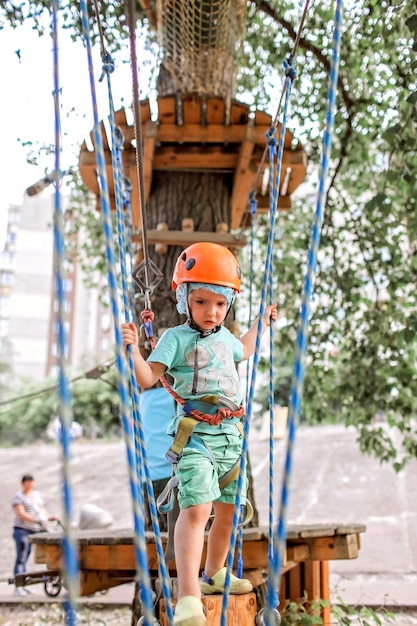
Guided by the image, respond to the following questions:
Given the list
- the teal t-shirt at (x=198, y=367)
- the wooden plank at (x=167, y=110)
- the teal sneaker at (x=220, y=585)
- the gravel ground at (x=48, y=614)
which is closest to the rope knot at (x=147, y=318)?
the teal t-shirt at (x=198, y=367)

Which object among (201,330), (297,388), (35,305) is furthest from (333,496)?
(35,305)

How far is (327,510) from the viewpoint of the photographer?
37.8 ft

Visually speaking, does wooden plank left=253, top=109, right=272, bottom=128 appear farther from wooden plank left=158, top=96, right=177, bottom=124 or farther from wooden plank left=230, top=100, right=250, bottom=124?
wooden plank left=158, top=96, right=177, bottom=124

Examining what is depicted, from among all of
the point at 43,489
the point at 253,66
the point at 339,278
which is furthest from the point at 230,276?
the point at 43,489

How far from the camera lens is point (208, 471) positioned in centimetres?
188

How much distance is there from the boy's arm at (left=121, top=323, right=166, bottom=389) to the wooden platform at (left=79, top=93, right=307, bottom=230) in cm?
160

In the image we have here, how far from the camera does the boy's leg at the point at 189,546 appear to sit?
175 cm

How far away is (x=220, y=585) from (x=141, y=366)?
69cm

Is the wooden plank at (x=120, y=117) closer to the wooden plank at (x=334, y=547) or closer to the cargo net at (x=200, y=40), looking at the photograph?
the cargo net at (x=200, y=40)

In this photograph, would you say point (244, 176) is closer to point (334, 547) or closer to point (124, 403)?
point (334, 547)

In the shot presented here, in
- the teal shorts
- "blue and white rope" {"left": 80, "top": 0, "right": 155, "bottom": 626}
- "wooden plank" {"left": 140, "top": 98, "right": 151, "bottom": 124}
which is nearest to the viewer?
"blue and white rope" {"left": 80, "top": 0, "right": 155, "bottom": 626}

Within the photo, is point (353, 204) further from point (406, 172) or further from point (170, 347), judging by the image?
point (170, 347)

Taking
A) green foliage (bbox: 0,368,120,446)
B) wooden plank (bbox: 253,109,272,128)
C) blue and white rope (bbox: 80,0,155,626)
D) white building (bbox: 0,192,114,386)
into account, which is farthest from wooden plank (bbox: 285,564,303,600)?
white building (bbox: 0,192,114,386)

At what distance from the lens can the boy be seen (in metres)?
1.90
